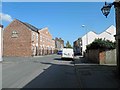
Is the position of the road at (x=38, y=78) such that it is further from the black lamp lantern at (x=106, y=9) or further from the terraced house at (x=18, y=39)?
the terraced house at (x=18, y=39)

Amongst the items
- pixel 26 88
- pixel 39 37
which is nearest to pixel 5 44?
pixel 39 37

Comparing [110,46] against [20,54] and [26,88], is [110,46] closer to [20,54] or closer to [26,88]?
[26,88]

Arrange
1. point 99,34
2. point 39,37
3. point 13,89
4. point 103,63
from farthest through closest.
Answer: point 99,34, point 39,37, point 103,63, point 13,89

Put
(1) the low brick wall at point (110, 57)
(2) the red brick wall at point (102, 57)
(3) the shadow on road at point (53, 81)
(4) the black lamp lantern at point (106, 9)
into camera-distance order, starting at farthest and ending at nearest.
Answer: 1. (2) the red brick wall at point (102, 57)
2. (1) the low brick wall at point (110, 57)
3. (4) the black lamp lantern at point (106, 9)
4. (3) the shadow on road at point (53, 81)

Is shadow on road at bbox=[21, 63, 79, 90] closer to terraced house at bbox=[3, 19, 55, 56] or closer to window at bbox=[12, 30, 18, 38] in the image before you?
terraced house at bbox=[3, 19, 55, 56]

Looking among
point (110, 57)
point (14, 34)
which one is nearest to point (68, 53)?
point (110, 57)

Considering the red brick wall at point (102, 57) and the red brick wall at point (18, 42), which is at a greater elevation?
the red brick wall at point (18, 42)

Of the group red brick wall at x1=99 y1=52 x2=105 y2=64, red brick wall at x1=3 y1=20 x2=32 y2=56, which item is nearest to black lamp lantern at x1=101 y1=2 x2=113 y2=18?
red brick wall at x1=99 y1=52 x2=105 y2=64

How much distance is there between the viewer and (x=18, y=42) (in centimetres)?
6894

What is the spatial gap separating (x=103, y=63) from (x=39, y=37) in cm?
5220

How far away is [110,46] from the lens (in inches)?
1417

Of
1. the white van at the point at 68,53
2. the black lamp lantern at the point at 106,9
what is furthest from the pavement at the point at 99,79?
the white van at the point at 68,53

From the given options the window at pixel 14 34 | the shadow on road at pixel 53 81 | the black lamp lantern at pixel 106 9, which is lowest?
the shadow on road at pixel 53 81

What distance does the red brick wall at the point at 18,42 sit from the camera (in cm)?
6775
